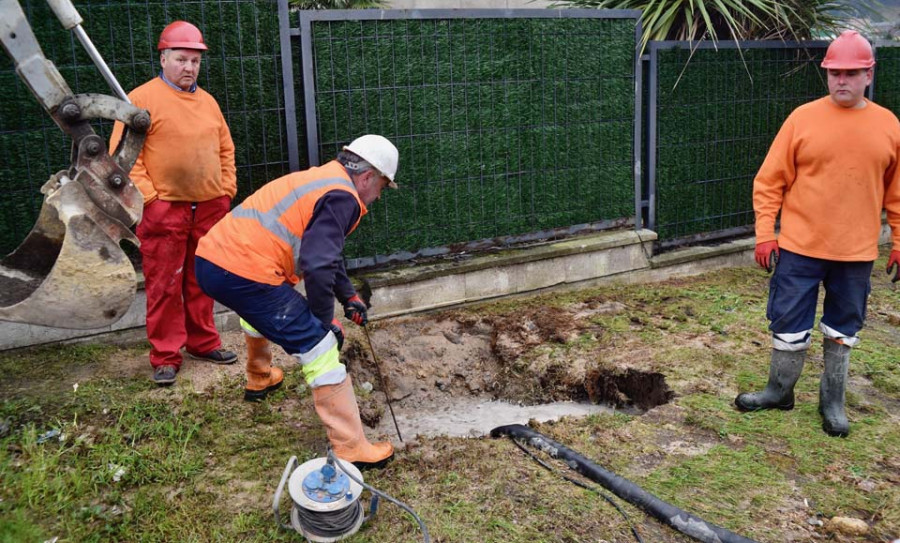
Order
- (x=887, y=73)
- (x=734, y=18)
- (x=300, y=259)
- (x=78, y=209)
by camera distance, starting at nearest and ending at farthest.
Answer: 1. (x=78, y=209)
2. (x=300, y=259)
3. (x=734, y=18)
4. (x=887, y=73)

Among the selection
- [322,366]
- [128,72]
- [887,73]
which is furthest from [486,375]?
[887,73]

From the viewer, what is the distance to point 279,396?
4.70 metres

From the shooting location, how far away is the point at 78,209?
337 centimetres

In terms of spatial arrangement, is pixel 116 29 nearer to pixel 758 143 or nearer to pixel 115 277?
pixel 115 277

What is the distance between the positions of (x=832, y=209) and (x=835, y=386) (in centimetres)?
100

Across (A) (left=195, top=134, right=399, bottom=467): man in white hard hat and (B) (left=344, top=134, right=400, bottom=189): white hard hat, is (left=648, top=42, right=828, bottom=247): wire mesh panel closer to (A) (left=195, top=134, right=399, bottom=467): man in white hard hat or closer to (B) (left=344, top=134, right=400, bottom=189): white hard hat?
(B) (left=344, top=134, right=400, bottom=189): white hard hat

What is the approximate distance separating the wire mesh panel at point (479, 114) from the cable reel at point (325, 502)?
2.91 meters

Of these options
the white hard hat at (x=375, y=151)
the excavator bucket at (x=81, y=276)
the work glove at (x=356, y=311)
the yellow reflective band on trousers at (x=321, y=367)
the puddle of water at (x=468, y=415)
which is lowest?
the puddle of water at (x=468, y=415)

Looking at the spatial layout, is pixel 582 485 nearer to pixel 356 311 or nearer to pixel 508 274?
pixel 356 311

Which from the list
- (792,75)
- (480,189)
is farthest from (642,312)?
(792,75)

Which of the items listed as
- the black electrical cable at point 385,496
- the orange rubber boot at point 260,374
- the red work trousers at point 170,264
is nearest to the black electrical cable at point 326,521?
the black electrical cable at point 385,496

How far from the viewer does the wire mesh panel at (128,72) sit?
495cm

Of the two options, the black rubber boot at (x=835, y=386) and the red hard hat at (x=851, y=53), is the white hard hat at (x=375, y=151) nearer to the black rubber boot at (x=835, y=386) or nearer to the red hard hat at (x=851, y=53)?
the red hard hat at (x=851, y=53)

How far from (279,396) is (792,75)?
6262mm
